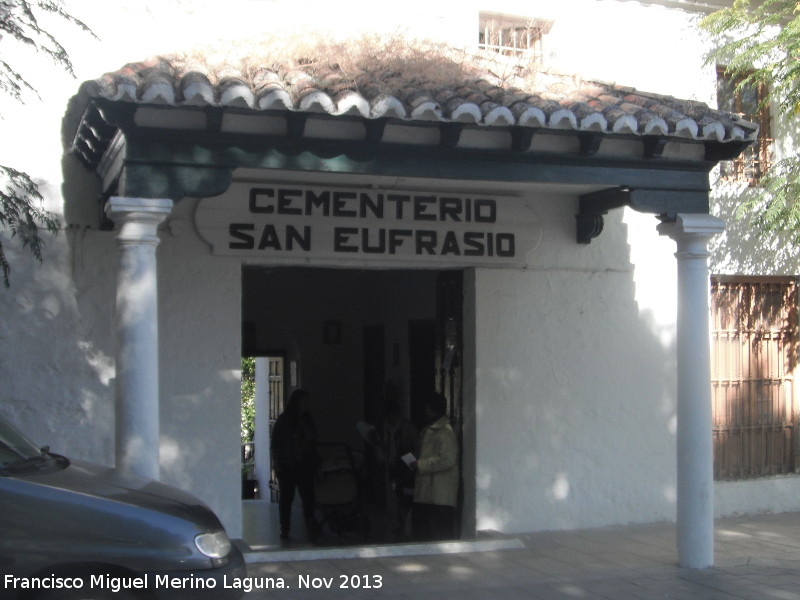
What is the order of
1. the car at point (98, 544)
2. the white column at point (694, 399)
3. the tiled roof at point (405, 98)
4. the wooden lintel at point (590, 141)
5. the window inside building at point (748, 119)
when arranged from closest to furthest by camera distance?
the car at point (98, 544) < the tiled roof at point (405, 98) < the wooden lintel at point (590, 141) < the white column at point (694, 399) < the window inside building at point (748, 119)

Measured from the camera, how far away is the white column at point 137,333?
662 cm

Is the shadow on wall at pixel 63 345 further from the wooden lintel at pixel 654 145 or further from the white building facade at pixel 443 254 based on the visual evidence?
the wooden lintel at pixel 654 145

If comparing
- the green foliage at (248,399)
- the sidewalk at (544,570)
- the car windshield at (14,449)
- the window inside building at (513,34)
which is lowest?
the sidewalk at (544,570)

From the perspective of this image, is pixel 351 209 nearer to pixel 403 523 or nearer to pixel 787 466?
pixel 403 523

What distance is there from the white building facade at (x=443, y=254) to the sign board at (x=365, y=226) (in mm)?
20

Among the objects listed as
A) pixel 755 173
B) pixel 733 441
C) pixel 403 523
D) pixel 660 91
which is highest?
pixel 660 91

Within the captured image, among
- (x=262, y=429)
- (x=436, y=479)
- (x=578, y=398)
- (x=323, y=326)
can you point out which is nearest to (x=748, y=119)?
(x=578, y=398)

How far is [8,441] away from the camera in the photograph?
18.0ft

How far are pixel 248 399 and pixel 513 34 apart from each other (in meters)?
15.2

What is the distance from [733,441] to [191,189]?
21.5 feet

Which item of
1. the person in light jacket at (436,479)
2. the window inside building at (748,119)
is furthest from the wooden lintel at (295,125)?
the window inside building at (748,119)

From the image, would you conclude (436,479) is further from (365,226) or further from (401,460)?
(365,226)

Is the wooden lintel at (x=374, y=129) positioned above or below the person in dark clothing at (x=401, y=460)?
above

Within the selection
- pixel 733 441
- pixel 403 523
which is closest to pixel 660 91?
pixel 733 441
